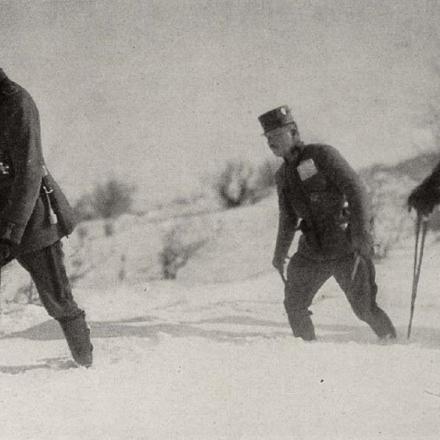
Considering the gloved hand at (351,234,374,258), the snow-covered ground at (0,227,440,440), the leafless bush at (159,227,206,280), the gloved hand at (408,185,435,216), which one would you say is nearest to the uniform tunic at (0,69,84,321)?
the snow-covered ground at (0,227,440,440)

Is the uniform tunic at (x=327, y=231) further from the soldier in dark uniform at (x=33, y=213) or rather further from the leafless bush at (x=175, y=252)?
the leafless bush at (x=175, y=252)

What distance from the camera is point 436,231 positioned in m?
10.7

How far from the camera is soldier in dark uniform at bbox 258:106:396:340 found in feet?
13.4

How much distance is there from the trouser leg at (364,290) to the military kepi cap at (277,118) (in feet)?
3.08

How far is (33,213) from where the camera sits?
3326 millimetres

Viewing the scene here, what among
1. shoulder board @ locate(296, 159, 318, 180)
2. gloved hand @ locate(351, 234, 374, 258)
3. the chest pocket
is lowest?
gloved hand @ locate(351, 234, 374, 258)

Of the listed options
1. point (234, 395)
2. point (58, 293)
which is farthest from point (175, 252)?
point (234, 395)

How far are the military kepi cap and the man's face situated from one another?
0.10 ft

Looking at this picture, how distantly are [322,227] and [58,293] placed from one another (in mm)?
1733

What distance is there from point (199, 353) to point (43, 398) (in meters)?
0.77

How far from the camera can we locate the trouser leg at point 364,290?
Result: 164 inches

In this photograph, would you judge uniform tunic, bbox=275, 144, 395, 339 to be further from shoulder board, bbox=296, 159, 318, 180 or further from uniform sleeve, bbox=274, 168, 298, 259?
uniform sleeve, bbox=274, 168, 298, 259

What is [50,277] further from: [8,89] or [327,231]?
[327,231]

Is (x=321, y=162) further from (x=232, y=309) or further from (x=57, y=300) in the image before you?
(x=232, y=309)
